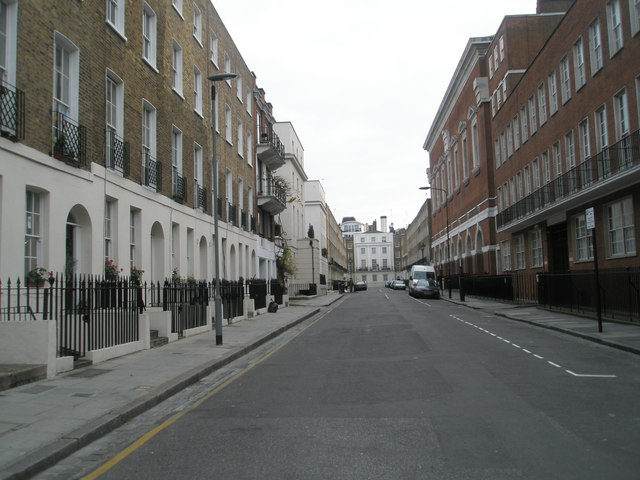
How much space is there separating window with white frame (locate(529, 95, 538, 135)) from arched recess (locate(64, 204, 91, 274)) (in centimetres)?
2566

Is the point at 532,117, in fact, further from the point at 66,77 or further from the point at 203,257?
the point at 66,77

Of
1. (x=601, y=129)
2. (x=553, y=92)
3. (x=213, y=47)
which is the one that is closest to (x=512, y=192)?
(x=553, y=92)

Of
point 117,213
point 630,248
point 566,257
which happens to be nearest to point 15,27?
point 117,213

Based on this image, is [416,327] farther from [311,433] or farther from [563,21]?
[563,21]

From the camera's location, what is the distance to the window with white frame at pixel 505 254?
38.4 meters

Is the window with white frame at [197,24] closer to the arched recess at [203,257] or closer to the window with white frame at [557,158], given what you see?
the arched recess at [203,257]

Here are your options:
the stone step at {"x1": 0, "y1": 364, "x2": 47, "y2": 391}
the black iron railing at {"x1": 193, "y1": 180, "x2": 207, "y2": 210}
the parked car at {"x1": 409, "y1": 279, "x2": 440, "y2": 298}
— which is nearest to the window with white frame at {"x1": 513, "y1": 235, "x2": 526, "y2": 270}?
the parked car at {"x1": 409, "y1": 279, "x2": 440, "y2": 298}

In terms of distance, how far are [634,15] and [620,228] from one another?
7444 millimetres

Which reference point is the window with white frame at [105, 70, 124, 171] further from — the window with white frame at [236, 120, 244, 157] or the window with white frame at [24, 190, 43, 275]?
the window with white frame at [236, 120, 244, 157]

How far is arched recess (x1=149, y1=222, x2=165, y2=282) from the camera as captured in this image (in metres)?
17.5

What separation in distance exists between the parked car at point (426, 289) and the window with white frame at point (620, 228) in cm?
2211

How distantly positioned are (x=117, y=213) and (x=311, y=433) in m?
10.2

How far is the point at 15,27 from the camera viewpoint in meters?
10.4

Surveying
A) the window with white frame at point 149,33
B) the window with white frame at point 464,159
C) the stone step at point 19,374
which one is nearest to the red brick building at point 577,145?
the window with white frame at point 464,159
